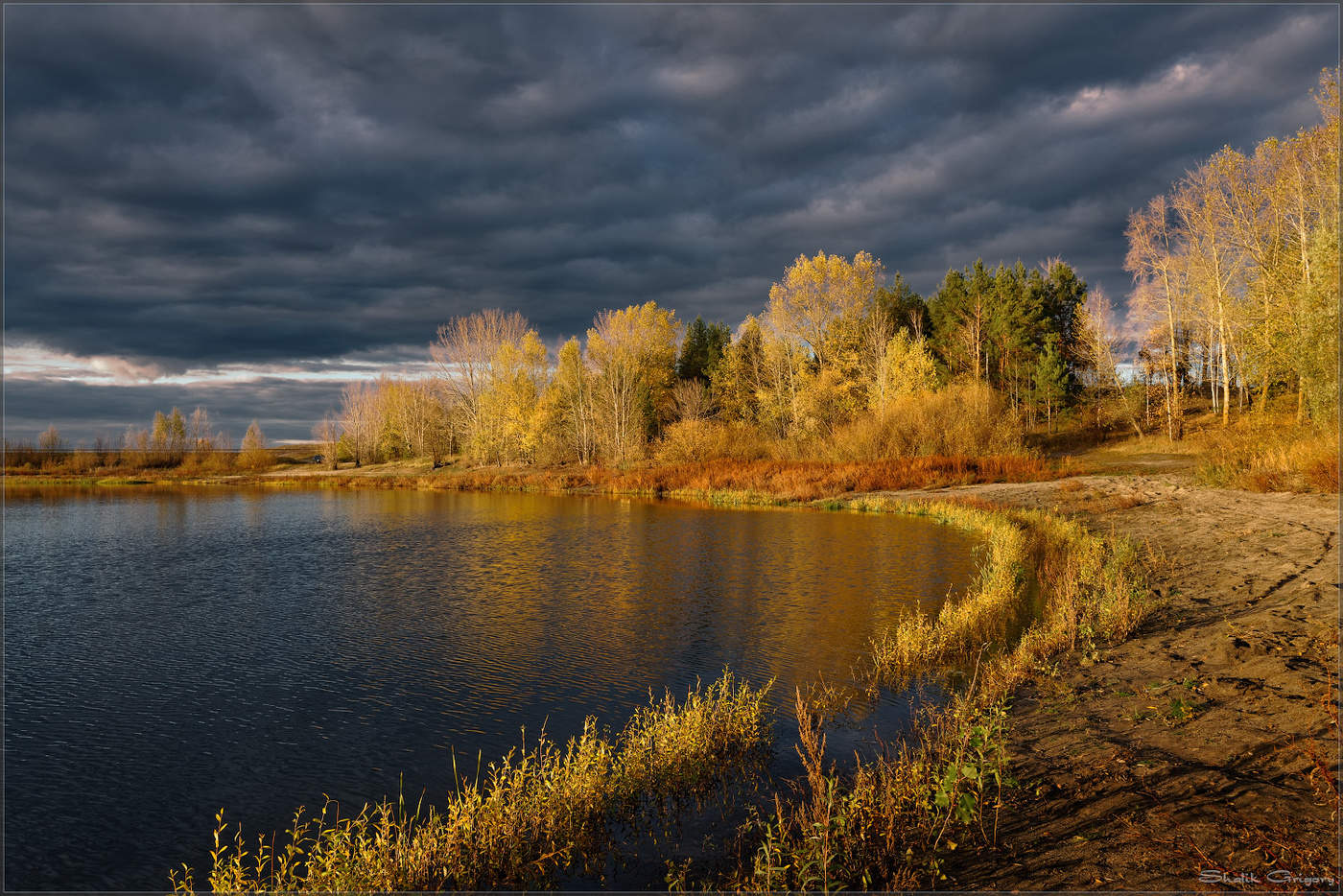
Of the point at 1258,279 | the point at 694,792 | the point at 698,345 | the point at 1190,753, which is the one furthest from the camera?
the point at 698,345

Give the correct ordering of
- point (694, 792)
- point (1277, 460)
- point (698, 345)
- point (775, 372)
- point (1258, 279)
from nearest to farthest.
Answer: point (694, 792) → point (1277, 460) → point (1258, 279) → point (775, 372) → point (698, 345)

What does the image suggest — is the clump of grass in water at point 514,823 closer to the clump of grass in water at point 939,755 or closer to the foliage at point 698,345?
the clump of grass in water at point 939,755

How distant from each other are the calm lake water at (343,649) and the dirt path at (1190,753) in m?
3.99

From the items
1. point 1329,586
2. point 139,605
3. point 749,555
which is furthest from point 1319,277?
point 139,605

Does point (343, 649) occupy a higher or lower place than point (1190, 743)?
lower

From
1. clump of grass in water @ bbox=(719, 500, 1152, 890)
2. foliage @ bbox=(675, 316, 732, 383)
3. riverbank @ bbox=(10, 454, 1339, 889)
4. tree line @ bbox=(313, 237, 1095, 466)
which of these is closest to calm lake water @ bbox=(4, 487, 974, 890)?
clump of grass in water @ bbox=(719, 500, 1152, 890)

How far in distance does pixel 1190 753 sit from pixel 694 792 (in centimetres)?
482

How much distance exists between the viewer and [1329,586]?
12.1 meters

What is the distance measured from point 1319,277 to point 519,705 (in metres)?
27.5

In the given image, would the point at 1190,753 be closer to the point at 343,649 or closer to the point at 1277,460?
the point at 343,649

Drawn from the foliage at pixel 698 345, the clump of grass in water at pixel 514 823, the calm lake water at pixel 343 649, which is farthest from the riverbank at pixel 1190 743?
the foliage at pixel 698 345

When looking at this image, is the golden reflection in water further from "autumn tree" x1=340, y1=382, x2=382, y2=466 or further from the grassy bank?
"autumn tree" x1=340, y1=382, x2=382, y2=466

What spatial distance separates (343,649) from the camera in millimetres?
13422

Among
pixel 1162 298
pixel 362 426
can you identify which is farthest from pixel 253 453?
pixel 1162 298
